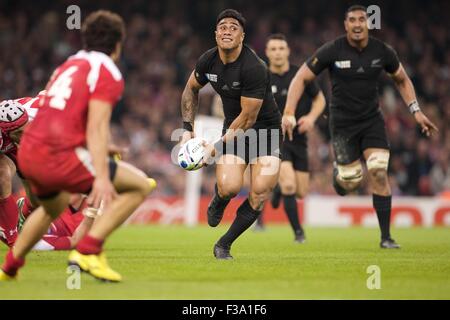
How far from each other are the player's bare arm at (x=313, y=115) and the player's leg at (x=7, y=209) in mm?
4668

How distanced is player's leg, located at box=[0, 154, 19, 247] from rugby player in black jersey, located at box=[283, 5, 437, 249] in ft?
11.7

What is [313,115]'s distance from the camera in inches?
508

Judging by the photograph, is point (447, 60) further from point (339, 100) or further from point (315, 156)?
point (339, 100)

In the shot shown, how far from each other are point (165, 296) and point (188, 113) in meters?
3.88

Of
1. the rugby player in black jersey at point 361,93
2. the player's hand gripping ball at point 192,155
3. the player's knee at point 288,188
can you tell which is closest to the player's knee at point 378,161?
the rugby player in black jersey at point 361,93

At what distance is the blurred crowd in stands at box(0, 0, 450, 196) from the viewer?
72.0 feet

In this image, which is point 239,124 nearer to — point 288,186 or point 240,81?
point 240,81

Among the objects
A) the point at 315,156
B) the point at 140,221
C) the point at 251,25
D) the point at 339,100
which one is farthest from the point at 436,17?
the point at 339,100

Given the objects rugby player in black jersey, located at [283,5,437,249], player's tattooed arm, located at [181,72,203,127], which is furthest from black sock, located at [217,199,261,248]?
rugby player in black jersey, located at [283,5,437,249]

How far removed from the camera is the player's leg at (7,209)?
32.0 feet

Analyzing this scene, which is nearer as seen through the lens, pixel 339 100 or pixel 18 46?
pixel 339 100

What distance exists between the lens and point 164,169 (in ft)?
71.1

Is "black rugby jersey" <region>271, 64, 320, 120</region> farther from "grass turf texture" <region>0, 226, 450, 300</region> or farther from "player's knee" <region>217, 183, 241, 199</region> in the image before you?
"player's knee" <region>217, 183, 241, 199</region>
